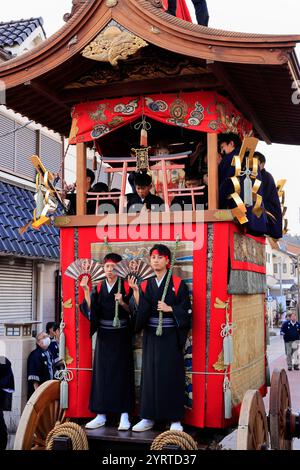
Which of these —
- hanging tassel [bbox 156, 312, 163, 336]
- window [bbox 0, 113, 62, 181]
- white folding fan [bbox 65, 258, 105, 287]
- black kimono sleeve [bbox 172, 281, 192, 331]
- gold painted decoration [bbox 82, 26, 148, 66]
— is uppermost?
window [bbox 0, 113, 62, 181]

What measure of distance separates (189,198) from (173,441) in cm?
271

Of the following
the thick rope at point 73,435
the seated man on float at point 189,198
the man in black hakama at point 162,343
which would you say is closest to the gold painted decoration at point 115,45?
the seated man on float at point 189,198

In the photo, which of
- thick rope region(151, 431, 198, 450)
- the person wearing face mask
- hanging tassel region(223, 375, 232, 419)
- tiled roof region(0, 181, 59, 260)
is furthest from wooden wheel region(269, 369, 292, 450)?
tiled roof region(0, 181, 59, 260)

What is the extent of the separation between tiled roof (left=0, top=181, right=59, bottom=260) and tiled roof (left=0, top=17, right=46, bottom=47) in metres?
3.18

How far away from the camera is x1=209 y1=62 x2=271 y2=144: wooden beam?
15.9 ft

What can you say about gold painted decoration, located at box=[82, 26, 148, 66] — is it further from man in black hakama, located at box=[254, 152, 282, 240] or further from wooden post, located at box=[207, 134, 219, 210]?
man in black hakama, located at box=[254, 152, 282, 240]

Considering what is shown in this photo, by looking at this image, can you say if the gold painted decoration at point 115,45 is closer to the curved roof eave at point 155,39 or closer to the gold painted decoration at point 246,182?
the curved roof eave at point 155,39

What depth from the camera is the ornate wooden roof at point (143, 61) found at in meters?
4.64

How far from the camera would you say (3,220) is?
1027 cm

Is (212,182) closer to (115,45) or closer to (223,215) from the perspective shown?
(223,215)

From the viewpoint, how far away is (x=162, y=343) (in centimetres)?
464

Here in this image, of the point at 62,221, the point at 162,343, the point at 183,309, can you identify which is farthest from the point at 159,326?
the point at 62,221
